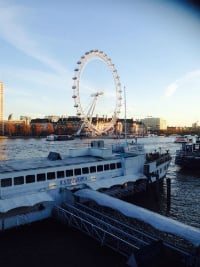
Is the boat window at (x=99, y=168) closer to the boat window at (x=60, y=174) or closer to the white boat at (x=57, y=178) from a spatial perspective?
the white boat at (x=57, y=178)

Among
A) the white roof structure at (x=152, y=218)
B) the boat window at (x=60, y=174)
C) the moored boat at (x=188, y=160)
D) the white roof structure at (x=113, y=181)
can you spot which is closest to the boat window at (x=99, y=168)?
the white roof structure at (x=113, y=181)

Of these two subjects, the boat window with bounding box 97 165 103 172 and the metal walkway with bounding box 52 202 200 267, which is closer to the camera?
the metal walkway with bounding box 52 202 200 267

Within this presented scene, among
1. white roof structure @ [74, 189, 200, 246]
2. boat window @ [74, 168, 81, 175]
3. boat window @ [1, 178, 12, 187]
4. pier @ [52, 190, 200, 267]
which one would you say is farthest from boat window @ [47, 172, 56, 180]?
boat window @ [1, 178, 12, 187]

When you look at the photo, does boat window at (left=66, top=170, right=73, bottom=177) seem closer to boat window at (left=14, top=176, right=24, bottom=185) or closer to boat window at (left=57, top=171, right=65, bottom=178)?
boat window at (left=57, top=171, right=65, bottom=178)

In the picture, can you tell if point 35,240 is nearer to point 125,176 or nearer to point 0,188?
point 0,188

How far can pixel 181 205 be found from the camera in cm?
3200

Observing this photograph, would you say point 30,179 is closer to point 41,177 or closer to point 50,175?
point 41,177

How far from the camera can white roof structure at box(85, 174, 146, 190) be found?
89.8 feet

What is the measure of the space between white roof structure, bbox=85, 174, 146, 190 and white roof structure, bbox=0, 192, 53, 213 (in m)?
4.93

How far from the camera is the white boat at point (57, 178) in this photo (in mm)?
22656

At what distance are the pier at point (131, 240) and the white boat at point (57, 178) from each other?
1521mm

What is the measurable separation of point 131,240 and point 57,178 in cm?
934

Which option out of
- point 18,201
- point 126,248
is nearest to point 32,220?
point 18,201

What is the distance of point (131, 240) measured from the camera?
19.4 meters
